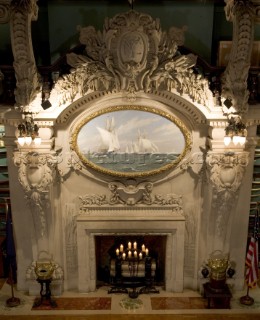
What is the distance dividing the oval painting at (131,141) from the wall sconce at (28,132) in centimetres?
86

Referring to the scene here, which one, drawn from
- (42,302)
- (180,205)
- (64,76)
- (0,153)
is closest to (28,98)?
(64,76)

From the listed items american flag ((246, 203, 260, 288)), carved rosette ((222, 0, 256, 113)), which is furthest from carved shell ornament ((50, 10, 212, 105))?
american flag ((246, 203, 260, 288))

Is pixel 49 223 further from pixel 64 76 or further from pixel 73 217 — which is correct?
pixel 64 76

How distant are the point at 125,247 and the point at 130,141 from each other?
2.53m

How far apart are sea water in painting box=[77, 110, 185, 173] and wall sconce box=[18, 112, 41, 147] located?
954mm

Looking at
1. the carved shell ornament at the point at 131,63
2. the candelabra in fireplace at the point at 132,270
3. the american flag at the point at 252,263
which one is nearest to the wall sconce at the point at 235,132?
the carved shell ornament at the point at 131,63

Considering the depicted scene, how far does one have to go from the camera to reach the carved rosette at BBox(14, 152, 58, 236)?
24.7 feet

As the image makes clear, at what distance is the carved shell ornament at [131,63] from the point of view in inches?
269

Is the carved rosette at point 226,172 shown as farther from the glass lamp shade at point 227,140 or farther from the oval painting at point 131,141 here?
the oval painting at point 131,141

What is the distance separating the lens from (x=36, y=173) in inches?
298

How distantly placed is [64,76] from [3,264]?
4.69 m

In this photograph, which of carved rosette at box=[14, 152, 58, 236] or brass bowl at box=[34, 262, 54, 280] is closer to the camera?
carved rosette at box=[14, 152, 58, 236]

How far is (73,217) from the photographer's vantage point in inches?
332

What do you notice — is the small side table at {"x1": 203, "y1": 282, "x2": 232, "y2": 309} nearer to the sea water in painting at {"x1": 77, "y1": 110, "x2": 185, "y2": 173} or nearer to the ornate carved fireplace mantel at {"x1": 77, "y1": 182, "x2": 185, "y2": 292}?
the ornate carved fireplace mantel at {"x1": 77, "y1": 182, "x2": 185, "y2": 292}
